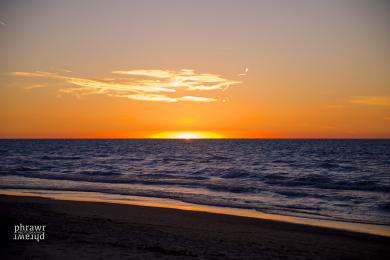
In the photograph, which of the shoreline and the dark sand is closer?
the dark sand

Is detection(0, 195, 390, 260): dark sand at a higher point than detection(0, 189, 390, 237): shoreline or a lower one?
higher

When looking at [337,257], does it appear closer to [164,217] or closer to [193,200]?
[164,217]

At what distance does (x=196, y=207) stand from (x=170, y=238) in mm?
7391

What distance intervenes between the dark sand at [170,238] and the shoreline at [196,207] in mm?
964

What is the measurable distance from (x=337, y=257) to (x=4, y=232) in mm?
9368

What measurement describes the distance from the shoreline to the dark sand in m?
0.96

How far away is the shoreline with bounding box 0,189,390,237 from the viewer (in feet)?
48.6

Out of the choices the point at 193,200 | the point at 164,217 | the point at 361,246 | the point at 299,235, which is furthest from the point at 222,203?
the point at 361,246

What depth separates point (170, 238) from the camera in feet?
38.9

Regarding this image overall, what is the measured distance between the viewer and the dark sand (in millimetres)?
9859

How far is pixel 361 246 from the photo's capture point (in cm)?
1182

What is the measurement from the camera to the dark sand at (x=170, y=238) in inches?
388

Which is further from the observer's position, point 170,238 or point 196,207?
point 196,207

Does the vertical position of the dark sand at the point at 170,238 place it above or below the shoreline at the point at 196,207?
above
